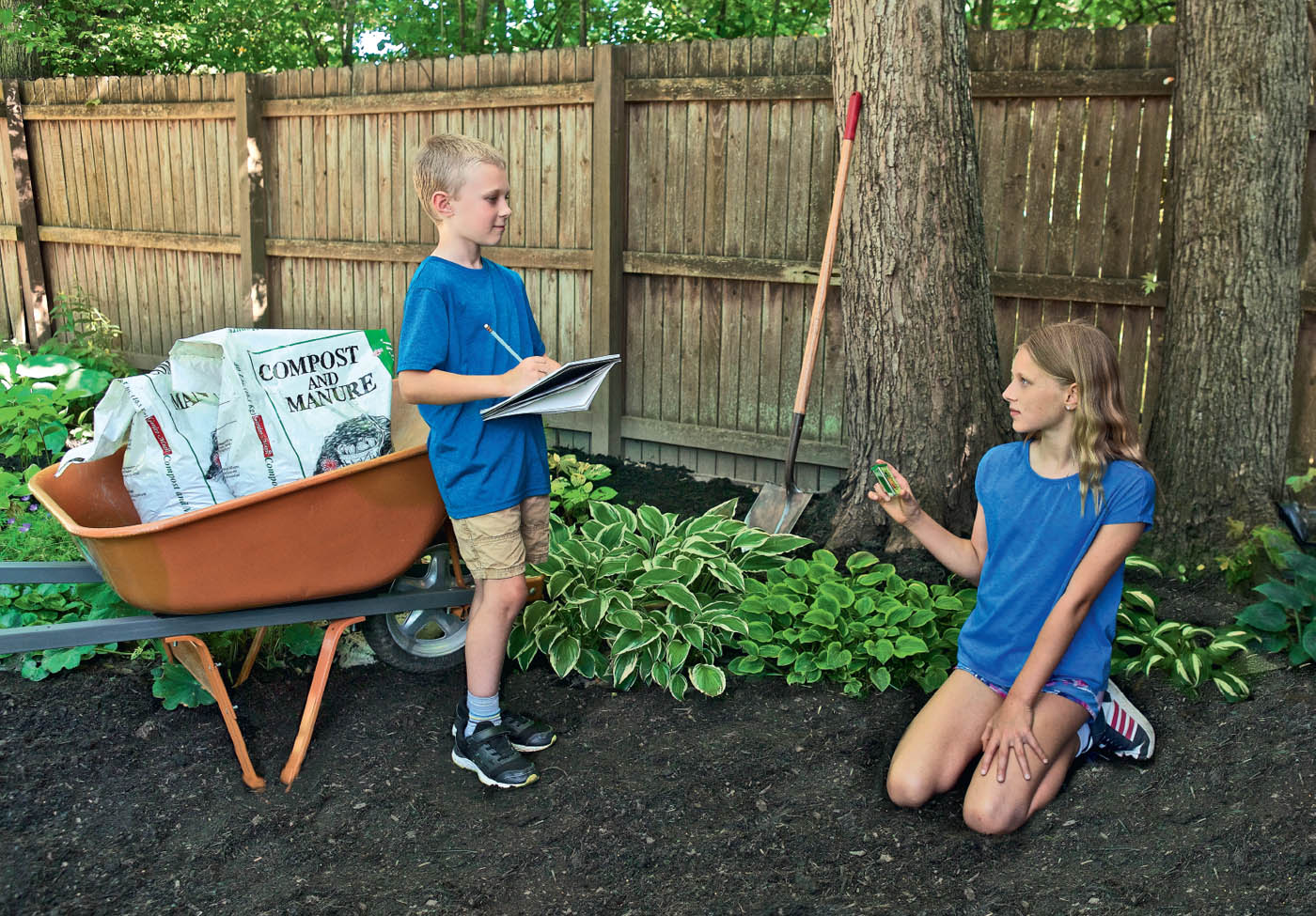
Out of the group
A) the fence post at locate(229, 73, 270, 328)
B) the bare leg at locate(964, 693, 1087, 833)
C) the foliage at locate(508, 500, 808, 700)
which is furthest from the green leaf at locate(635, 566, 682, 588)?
the fence post at locate(229, 73, 270, 328)

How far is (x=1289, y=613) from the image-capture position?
9.97 ft

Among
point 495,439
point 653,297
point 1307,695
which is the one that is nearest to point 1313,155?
point 1307,695

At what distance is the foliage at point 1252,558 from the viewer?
354cm

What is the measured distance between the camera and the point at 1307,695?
2.81 metres

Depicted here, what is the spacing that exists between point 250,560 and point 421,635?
3.02ft

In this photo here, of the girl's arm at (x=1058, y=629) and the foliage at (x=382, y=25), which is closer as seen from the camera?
the girl's arm at (x=1058, y=629)

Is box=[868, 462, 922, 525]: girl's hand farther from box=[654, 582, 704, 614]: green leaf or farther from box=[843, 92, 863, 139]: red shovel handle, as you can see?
box=[843, 92, 863, 139]: red shovel handle

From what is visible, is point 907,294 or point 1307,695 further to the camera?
point 907,294

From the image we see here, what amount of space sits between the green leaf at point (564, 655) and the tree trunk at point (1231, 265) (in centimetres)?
214

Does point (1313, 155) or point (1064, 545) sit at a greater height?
point (1313, 155)

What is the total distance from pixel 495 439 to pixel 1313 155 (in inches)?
131

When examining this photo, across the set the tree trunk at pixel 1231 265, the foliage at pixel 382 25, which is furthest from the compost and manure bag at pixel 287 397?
the foliage at pixel 382 25

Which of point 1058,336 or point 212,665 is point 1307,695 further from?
point 212,665

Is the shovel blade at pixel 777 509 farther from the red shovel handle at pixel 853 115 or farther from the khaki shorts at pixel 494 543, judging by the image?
the khaki shorts at pixel 494 543
